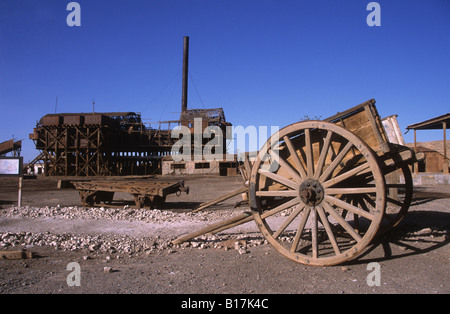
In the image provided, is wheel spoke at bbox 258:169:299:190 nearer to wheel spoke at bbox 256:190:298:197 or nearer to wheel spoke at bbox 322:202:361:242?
wheel spoke at bbox 256:190:298:197

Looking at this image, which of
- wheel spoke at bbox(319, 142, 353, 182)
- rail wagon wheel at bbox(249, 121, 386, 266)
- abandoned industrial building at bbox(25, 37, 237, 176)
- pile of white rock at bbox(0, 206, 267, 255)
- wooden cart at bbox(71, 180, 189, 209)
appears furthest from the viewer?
abandoned industrial building at bbox(25, 37, 237, 176)

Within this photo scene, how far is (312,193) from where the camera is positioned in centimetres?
363

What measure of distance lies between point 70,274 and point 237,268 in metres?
2.17

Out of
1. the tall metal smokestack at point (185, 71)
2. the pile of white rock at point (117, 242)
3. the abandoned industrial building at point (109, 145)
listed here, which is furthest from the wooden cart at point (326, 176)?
the tall metal smokestack at point (185, 71)

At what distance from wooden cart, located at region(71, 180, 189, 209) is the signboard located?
2302mm

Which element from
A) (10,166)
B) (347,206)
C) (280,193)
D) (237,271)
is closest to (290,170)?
(280,193)

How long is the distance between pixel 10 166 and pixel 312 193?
31.3ft

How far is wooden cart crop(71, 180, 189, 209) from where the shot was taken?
33.4 feet

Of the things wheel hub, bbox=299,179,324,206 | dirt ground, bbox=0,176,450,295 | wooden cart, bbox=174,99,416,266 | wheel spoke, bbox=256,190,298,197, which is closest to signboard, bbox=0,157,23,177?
dirt ground, bbox=0,176,450,295

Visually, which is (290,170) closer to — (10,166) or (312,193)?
(312,193)

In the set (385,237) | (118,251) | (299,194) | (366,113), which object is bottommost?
(118,251)
